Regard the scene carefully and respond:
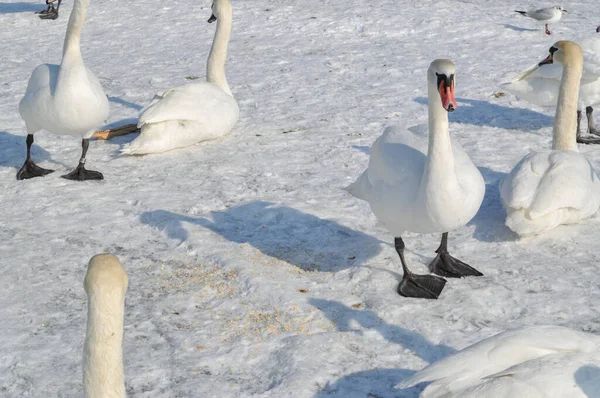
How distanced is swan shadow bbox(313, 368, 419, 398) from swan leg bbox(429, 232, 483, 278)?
1210 millimetres

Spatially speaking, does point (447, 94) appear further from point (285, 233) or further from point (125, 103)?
point (125, 103)

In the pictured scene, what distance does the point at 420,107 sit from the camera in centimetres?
850

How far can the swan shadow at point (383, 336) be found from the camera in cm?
407

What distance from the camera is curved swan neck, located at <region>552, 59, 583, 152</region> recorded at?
658cm

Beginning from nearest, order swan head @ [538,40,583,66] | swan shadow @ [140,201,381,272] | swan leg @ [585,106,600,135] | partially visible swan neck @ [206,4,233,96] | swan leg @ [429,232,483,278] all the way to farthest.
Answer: swan leg @ [429,232,483,278] < swan shadow @ [140,201,381,272] < swan head @ [538,40,583,66] < swan leg @ [585,106,600,135] < partially visible swan neck @ [206,4,233,96]

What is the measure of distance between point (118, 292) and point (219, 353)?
5.47ft

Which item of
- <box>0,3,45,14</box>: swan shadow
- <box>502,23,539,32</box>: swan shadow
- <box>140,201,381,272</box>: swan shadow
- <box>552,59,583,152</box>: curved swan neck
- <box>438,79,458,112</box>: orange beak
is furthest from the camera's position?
<box>0,3,45,14</box>: swan shadow

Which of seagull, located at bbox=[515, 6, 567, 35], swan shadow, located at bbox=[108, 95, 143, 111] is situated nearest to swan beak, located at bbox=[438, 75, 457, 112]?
swan shadow, located at bbox=[108, 95, 143, 111]

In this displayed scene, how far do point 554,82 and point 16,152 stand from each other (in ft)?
16.5

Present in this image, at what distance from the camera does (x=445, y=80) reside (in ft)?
15.9

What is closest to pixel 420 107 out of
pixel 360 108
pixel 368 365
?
pixel 360 108

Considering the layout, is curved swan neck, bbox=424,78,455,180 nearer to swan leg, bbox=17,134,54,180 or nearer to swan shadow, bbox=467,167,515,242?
swan shadow, bbox=467,167,515,242

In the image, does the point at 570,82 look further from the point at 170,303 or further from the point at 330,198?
the point at 170,303

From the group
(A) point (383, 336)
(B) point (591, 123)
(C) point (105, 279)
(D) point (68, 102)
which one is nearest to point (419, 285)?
(A) point (383, 336)
